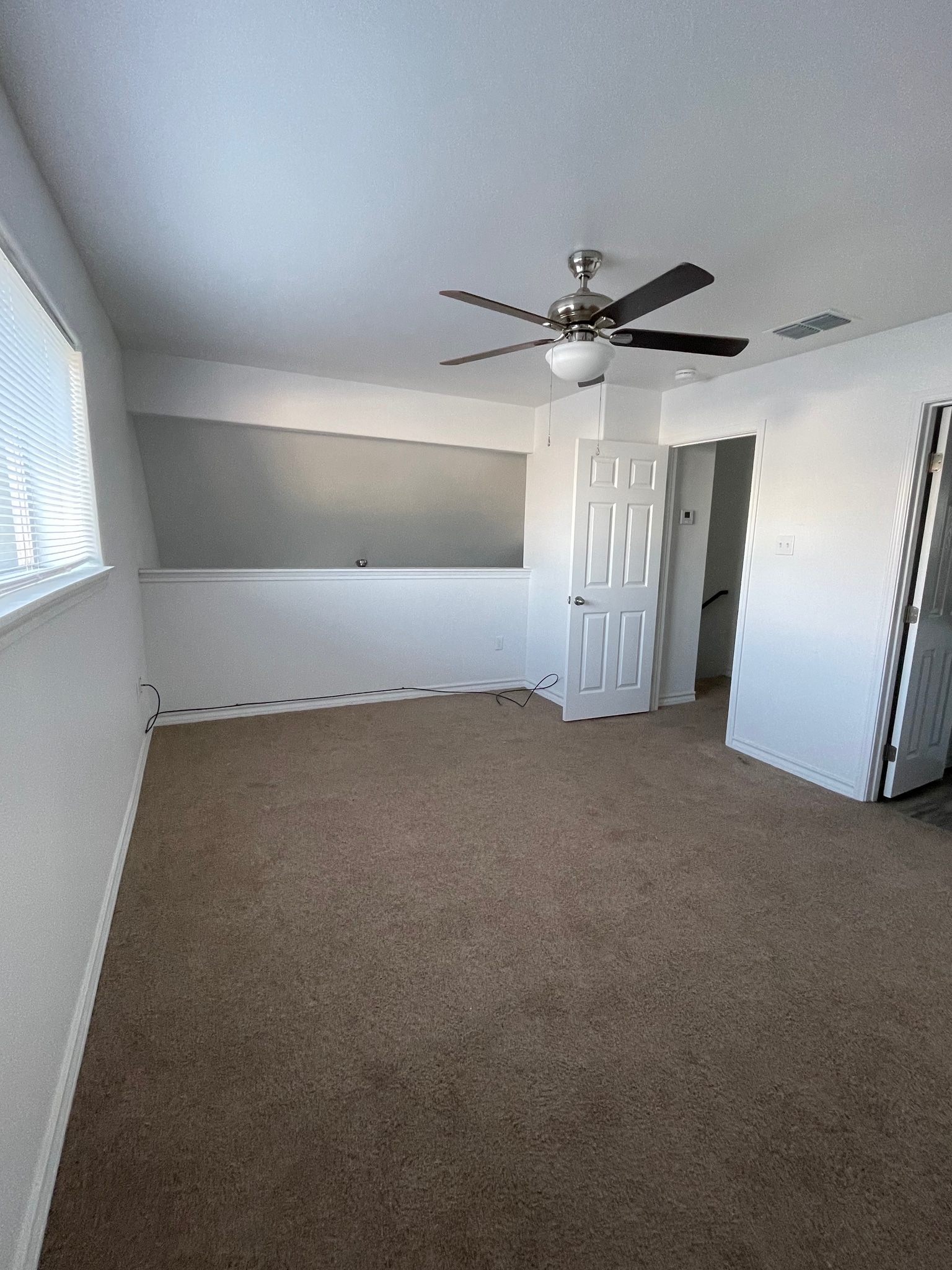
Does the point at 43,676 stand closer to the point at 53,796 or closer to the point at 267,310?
the point at 53,796

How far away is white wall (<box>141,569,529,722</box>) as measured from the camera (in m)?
4.11

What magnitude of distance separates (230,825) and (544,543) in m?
3.18

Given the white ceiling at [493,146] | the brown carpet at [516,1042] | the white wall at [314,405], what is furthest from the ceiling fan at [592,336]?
the white wall at [314,405]

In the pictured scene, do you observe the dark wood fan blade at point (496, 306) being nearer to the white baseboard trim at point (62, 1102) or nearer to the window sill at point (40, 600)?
the window sill at point (40, 600)

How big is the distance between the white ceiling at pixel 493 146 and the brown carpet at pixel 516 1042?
245 centimetres

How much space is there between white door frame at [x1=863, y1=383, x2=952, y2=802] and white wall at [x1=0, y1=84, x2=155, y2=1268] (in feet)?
11.8

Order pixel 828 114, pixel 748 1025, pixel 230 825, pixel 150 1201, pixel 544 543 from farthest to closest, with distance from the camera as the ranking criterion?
1. pixel 544 543
2. pixel 230 825
3. pixel 748 1025
4. pixel 828 114
5. pixel 150 1201

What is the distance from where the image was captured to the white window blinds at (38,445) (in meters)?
1.54

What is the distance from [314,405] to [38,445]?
2.50m

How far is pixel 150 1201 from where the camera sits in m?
1.24

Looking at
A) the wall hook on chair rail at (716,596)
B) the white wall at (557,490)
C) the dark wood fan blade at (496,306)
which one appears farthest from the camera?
the wall hook on chair rail at (716,596)

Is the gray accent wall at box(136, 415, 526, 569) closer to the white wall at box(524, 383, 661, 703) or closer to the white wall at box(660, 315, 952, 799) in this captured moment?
the white wall at box(524, 383, 661, 703)

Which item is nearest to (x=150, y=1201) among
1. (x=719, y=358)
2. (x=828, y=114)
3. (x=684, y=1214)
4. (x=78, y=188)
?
(x=684, y=1214)

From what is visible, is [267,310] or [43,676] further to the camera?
[267,310]
